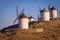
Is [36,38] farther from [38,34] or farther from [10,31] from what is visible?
[10,31]

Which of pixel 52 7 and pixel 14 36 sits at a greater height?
pixel 52 7

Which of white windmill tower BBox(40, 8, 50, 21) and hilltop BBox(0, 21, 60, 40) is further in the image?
white windmill tower BBox(40, 8, 50, 21)

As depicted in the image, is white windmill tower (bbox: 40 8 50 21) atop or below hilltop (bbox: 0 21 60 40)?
atop

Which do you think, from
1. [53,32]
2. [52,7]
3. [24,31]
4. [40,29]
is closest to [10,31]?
[24,31]

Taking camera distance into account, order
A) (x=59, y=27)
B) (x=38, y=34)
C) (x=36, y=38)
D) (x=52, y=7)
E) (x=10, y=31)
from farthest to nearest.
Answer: (x=52, y=7), (x=59, y=27), (x=10, y=31), (x=38, y=34), (x=36, y=38)

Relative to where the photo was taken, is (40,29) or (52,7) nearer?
(40,29)

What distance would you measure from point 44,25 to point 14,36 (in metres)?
13.1

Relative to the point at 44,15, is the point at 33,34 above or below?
below

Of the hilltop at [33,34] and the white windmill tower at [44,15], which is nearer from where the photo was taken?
the hilltop at [33,34]

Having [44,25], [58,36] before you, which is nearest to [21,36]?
[58,36]

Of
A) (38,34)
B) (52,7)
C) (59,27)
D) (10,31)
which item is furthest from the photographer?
(52,7)

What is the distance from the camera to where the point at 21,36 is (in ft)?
137

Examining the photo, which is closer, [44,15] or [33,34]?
[33,34]

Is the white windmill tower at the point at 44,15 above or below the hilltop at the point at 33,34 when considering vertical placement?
above
